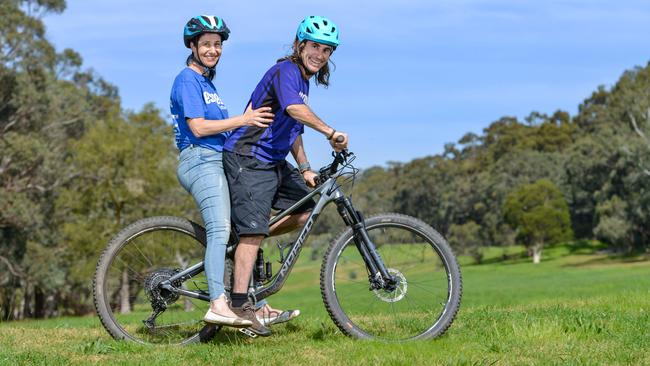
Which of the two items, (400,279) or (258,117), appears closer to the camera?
(258,117)

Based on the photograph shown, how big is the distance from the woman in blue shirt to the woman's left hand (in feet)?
2.51

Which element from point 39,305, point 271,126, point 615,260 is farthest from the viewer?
point 615,260

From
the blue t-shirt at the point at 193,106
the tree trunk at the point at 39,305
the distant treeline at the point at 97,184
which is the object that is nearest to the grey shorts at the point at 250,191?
the blue t-shirt at the point at 193,106

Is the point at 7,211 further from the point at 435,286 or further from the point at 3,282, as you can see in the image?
the point at 435,286

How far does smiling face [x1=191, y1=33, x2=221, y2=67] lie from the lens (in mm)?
6266

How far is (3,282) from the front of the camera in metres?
41.8

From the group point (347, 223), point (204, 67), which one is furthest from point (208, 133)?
point (347, 223)

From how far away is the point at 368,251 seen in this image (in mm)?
6172

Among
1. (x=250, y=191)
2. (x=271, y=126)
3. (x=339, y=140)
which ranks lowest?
(x=250, y=191)

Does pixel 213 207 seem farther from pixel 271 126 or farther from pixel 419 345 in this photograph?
pixel 419 345

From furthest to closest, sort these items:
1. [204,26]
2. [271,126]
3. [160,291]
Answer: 1. [160,291]
2. [204,26]
3. [271,126]

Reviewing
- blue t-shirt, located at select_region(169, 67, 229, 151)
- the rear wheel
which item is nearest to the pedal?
the rear wheel

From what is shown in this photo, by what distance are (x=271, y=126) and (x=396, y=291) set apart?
5.33 feet

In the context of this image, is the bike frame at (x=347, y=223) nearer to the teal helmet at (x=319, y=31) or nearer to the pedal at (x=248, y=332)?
the pedal at (x=248, y=332)
